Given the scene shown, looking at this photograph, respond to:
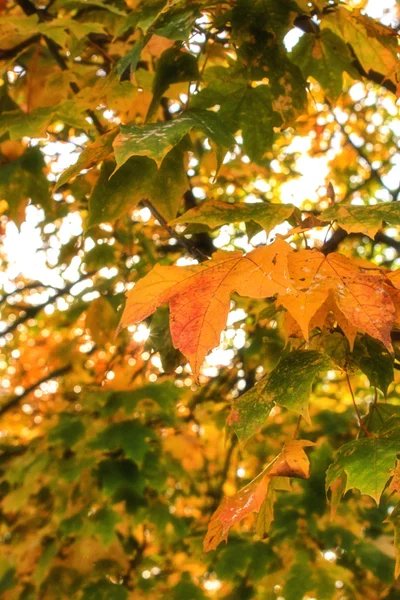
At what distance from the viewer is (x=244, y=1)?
1.24 m

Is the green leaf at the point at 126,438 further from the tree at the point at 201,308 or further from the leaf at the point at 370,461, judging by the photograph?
the leaf at the point at 370,461

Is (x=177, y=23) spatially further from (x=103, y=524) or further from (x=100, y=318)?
(x=103, y=524)

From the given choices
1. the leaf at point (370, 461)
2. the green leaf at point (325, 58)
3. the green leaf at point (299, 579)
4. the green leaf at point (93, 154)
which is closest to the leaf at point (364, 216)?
the leaf at point (370, 461)

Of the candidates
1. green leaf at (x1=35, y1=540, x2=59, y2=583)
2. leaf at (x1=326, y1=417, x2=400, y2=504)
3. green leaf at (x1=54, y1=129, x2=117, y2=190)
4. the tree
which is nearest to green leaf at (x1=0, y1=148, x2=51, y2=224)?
the tree

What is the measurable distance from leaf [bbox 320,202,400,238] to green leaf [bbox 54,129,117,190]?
44cm

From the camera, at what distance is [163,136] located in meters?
0.93

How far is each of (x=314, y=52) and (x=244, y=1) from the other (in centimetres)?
39

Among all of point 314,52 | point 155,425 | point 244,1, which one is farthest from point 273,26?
point 155,425

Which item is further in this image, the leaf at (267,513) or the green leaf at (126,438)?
the green leaf at (126,438)

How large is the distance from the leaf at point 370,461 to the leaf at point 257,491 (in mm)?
55

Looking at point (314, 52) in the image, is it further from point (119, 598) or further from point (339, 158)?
point (339, 158)

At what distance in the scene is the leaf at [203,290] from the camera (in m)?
0.84

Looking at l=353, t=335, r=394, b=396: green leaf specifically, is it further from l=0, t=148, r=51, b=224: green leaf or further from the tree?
l=0, t=148, r=51, b=224: green leaf

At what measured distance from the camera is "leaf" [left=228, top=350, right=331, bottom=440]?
2.89 ft
